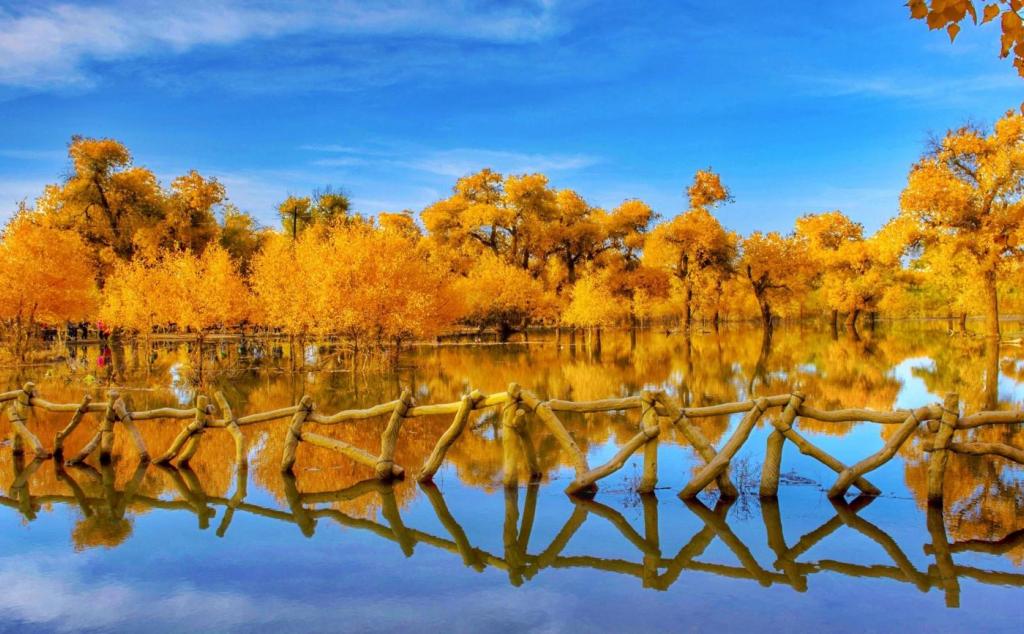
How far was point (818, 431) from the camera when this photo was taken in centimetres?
1504

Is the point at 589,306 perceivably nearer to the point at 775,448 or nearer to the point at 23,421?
the point at 23,421

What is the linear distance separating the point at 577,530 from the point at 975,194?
3626 centimetres

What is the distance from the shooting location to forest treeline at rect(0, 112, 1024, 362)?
31.8 m

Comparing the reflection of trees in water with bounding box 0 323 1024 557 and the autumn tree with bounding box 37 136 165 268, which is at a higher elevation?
the autumn tree with bounding box 37 136 165 268

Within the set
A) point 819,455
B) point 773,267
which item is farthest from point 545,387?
point 773,267

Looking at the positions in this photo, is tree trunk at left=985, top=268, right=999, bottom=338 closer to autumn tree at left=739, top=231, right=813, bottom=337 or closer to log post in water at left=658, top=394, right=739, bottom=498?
autumn tree at left=739, top=231, right=813, bottom=337

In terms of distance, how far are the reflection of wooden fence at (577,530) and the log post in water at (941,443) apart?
207mm

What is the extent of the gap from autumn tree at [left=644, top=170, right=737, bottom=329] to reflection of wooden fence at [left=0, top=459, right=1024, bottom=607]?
162ft

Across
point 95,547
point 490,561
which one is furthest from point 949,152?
point 95,547

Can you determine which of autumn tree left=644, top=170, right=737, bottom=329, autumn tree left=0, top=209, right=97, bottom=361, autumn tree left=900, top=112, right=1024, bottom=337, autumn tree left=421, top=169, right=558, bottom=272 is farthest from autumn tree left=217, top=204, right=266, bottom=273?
autumn tree left=900, top=112, right=1024, bottom=337

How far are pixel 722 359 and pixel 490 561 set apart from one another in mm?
27882

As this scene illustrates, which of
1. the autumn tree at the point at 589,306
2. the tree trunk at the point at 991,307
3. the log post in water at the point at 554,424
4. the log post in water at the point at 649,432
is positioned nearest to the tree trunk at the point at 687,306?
the autumn tree at the point at 589,306

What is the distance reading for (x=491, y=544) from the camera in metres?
8.40

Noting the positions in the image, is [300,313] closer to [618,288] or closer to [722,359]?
[722,359]
